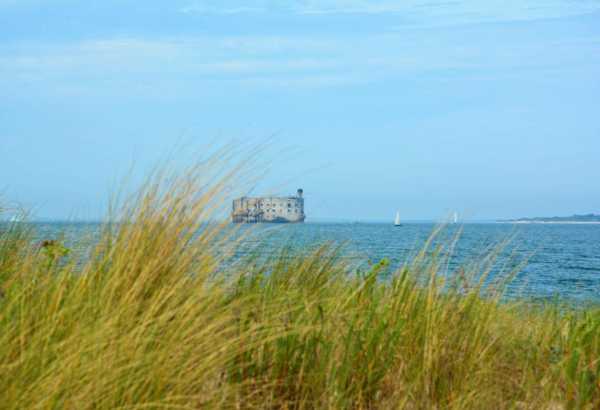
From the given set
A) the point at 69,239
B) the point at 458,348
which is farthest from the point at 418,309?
the point at 69,239

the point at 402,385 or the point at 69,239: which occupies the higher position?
the point at 69,239

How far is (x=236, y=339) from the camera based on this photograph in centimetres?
267

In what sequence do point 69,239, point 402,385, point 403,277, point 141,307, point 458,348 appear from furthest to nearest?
point 69,239
point 403,277
point 458,348
point 402,385
point 141,307

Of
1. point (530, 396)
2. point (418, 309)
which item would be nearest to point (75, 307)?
point (418, 309)

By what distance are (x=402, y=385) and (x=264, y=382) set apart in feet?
2.18

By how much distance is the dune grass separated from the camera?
253cm

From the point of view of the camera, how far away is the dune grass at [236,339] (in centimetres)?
253

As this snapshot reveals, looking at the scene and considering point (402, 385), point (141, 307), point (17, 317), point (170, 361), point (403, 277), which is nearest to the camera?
point (170, 361)

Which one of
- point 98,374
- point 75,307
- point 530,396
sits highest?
point 75,307

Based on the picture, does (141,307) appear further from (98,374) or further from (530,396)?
(530,396)

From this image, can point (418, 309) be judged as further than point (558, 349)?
No

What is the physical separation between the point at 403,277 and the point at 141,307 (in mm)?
1535

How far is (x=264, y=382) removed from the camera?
3.20 m

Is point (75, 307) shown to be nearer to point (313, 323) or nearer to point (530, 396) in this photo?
point (313, 323)
